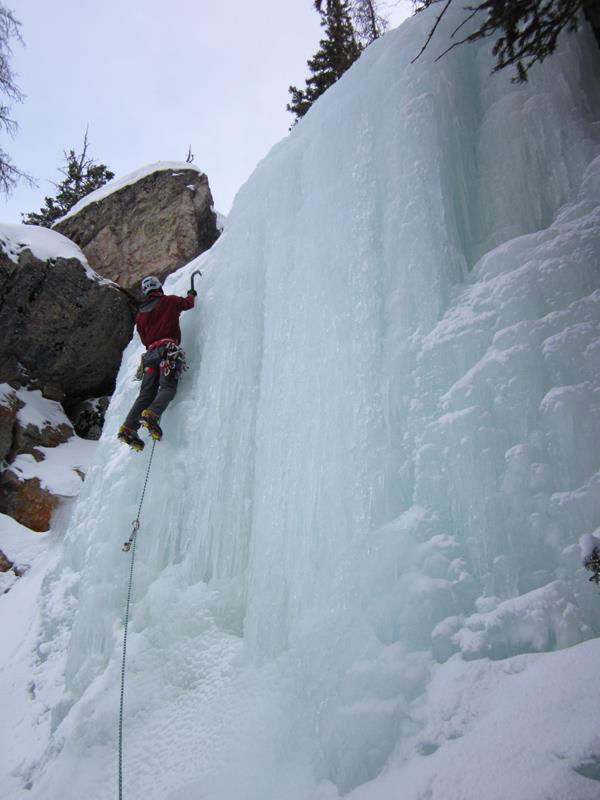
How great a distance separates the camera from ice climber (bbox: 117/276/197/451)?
345 cm

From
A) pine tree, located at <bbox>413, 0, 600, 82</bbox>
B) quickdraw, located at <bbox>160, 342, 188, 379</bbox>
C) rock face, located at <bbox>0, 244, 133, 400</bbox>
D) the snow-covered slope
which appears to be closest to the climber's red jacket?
quickdraw, located at <bbox>160, 342, 188, 379</bbox>

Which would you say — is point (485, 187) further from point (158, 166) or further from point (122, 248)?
point (158, 166)

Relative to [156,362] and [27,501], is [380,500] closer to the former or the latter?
[156,362]

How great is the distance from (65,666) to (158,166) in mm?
7951

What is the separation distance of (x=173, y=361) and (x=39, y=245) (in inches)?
198

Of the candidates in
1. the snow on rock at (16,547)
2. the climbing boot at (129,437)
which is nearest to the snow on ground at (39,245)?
the snow on rock at (16,547)

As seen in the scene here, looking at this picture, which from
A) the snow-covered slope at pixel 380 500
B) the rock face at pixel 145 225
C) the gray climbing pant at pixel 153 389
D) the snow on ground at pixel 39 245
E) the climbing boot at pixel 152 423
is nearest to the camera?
the snow-covered slope at pixel 380 500

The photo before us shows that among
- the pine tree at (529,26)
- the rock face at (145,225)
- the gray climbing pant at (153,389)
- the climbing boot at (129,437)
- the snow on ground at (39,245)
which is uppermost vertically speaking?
the rock face at (145,225)

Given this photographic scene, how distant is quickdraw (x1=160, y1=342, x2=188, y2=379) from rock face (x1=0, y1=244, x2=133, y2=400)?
4.34 m

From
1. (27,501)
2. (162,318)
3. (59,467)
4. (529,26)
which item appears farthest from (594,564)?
(59,467)

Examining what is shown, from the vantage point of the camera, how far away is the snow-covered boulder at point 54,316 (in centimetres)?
696

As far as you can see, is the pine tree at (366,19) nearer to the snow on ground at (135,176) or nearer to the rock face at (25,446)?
the snow on ground at (135,176)

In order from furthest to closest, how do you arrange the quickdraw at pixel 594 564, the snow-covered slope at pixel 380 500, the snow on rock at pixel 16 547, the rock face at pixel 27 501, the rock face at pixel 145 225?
the rock face at pixel 145 225
the rock face at pixel 27 501
the snow on rock at pixel 16 547
the snow-covered slope at pixel 380 500
the quickdraw at pixel 594 564

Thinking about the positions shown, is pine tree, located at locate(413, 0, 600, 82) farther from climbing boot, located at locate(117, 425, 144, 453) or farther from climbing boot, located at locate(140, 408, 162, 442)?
climbing boot, located at locate(117, 425, 144, 453)
